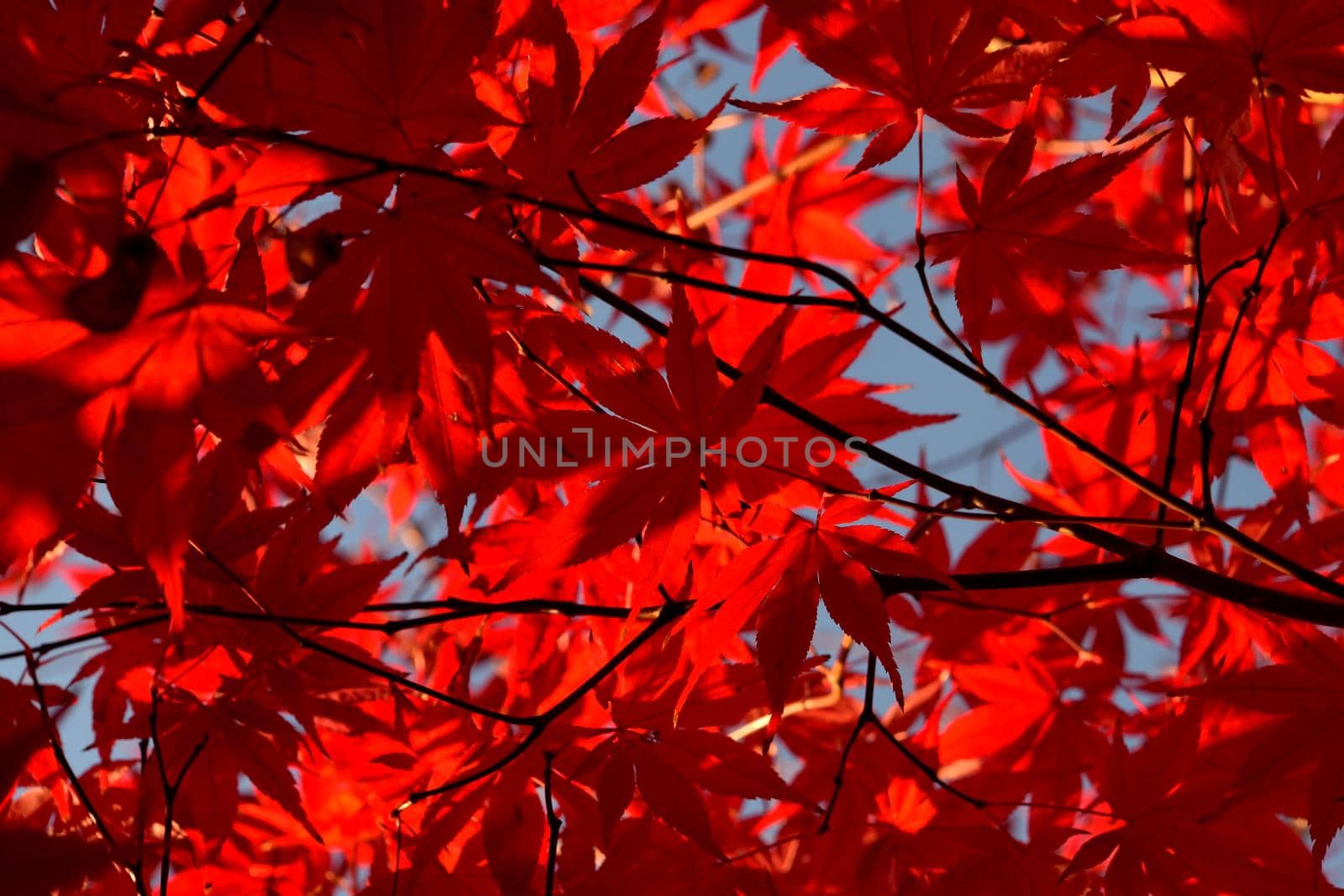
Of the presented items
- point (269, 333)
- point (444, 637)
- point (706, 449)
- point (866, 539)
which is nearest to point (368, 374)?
point (269, 333)

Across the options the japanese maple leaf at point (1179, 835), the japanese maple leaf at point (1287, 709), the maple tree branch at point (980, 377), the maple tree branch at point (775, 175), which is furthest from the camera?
the maple tree branch at point (775, 175)

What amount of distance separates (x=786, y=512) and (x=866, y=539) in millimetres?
74

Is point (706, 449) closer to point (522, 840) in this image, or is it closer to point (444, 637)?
point (522, 840)

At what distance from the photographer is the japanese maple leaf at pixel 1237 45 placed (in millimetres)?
778

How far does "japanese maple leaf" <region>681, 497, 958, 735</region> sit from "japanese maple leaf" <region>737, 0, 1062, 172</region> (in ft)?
0.91

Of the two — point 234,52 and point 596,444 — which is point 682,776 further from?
point 234,52

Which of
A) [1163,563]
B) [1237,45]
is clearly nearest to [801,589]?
[1163,563]

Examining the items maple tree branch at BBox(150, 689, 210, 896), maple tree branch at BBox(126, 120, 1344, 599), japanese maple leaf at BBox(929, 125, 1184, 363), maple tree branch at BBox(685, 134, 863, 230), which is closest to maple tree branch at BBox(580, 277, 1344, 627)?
maple tree branch at BBox(126, 120, 1344, 599)

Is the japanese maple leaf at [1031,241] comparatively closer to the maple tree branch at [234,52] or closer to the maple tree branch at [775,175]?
the maple tree branch at [234,52]

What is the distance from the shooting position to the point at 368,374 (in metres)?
0.77

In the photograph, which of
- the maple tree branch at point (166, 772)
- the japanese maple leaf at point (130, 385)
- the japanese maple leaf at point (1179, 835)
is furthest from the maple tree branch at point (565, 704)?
the japanese maple leaf at point (1179, 835)

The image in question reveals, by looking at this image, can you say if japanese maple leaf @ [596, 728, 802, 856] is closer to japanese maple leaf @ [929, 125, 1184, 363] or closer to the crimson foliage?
the crimson foliage

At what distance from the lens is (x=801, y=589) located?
0.79 metres

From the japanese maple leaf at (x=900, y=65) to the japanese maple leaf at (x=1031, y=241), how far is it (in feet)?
0.17
